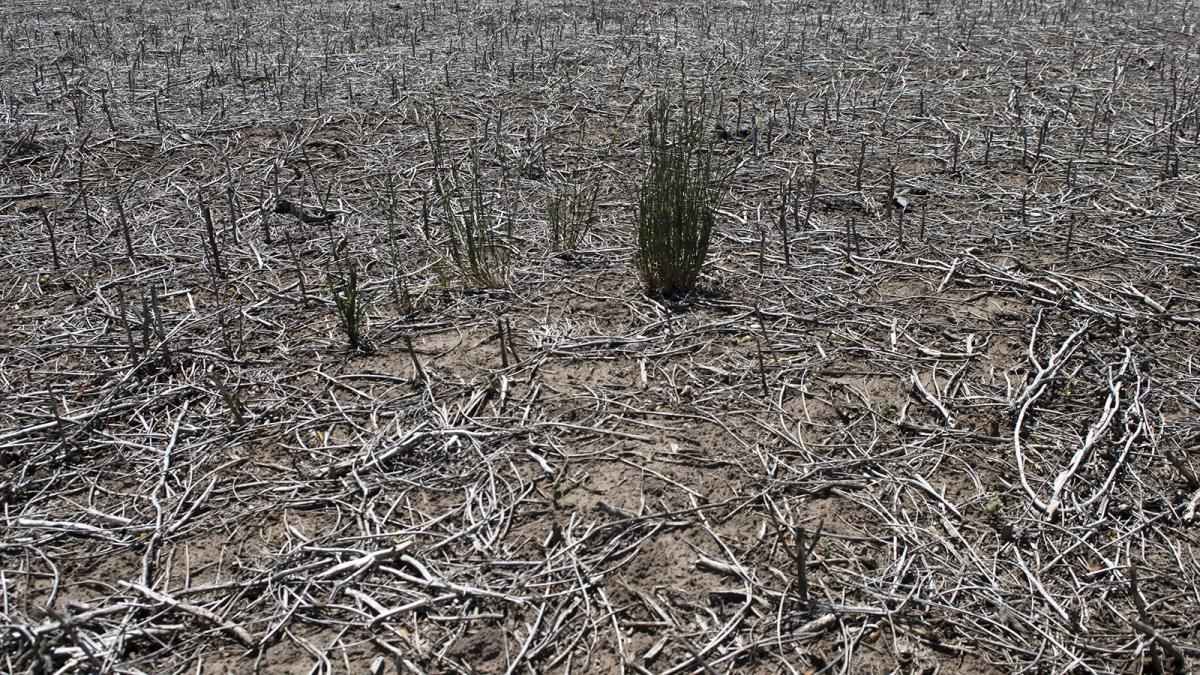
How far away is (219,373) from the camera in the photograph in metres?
3.07

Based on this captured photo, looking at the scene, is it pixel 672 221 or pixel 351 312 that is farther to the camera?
pixel 672 221

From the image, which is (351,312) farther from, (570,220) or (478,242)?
(570,220)

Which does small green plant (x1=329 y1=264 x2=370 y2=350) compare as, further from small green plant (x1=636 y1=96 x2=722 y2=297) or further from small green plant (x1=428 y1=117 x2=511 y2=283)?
small green plant (x1=636 y1=96 x2=722 y2=297)

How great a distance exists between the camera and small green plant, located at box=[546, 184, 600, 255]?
12.6 ft

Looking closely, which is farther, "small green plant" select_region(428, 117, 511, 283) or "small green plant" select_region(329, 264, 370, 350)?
"small green plant" select_region(428, 117, 511, 283)

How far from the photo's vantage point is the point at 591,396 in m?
2.93

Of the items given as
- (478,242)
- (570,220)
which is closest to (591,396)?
(478,242)

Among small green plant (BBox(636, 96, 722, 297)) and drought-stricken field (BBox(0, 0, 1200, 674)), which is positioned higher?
small green plant (BBox(636, 96, 722, 297))

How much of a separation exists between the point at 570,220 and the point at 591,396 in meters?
1.39

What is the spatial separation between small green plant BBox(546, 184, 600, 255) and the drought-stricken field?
38 mm

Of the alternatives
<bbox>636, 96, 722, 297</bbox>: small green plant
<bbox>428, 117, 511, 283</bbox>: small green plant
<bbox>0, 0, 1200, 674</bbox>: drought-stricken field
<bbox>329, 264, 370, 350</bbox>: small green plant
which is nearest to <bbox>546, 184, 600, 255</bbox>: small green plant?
<bbox>0, 0, 1200, 674</bbox>: drought-stricken field

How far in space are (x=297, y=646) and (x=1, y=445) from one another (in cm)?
128

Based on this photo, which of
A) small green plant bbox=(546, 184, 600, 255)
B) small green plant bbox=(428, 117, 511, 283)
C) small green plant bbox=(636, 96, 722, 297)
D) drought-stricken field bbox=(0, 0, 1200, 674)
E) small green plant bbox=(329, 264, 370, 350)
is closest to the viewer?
drought-stricken field bbox=(0, 0, 1200, 674)

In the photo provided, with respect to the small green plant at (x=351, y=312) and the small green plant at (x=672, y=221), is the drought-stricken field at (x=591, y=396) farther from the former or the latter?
the small green plant at (x=672, y=221)
